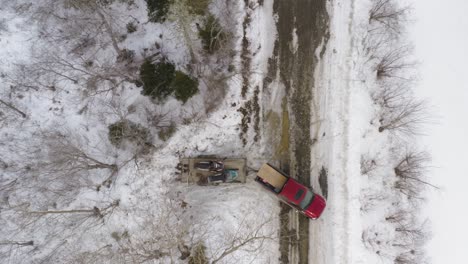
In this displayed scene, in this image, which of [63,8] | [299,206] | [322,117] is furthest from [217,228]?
[63,8]

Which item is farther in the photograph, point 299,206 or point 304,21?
point 304,21

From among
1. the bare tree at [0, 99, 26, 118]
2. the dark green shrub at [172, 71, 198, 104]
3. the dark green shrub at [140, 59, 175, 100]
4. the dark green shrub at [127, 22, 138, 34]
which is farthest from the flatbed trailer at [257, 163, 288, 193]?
the bare tree at [0, 99, 26, 118]

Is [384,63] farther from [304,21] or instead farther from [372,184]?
[372,184]

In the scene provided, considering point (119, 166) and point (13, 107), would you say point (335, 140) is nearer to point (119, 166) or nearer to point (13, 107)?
point (119, 166)

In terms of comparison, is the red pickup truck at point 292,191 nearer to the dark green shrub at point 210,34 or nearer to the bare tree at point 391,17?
the dark green shrub at point 210,34

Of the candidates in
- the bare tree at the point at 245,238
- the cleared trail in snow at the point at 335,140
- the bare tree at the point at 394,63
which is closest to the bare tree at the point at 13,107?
the bare tree at the point at 245,238

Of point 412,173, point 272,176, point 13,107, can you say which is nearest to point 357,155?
point 412,173

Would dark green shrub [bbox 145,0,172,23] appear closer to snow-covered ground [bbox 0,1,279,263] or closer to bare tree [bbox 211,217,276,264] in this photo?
snow-covered ground [bbox 0,1,279,263]
